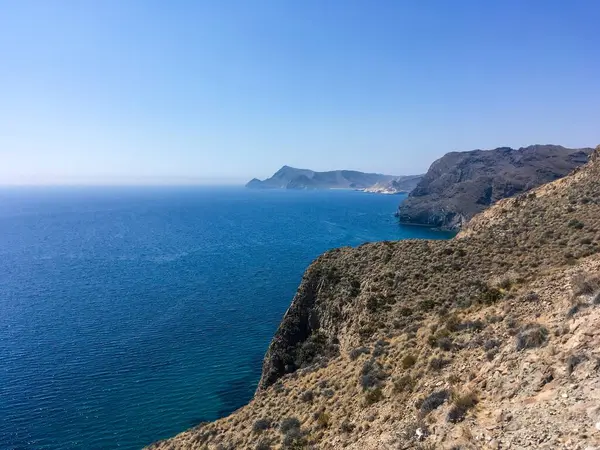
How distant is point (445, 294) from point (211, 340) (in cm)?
3168

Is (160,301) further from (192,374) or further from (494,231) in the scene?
(494,231)

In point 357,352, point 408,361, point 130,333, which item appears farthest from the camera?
point 130,333

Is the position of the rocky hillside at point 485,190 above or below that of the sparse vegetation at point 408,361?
above

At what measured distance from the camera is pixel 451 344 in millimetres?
18062

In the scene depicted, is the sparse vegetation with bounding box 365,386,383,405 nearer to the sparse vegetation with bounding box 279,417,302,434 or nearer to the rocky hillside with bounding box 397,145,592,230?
the sparse vegetation with bounding box 279,417,302,434

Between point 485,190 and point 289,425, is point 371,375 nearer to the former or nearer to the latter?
point 289,425

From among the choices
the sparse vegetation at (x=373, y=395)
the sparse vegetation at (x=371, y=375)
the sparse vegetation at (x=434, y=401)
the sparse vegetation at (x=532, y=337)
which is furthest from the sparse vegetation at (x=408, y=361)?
the sparse vegetation at (x=532, y=337)

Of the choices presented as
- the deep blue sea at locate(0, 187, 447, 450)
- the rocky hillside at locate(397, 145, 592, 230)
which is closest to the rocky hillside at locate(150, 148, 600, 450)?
the deep blue sea at locate(0, 187, 447, 450)

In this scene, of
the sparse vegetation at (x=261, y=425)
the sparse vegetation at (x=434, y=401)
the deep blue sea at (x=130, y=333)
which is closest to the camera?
the sparse vegetation at (x=434, y=401)

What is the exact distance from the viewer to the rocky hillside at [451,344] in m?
11.7

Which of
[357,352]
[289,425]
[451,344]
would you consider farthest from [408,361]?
[289,425]

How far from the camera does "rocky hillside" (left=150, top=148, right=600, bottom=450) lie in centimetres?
1166

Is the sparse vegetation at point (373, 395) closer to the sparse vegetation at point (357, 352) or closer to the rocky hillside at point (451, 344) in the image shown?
the rocky hillside at point (451, 344)

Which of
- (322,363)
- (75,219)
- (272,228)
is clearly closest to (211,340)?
(322,363)
